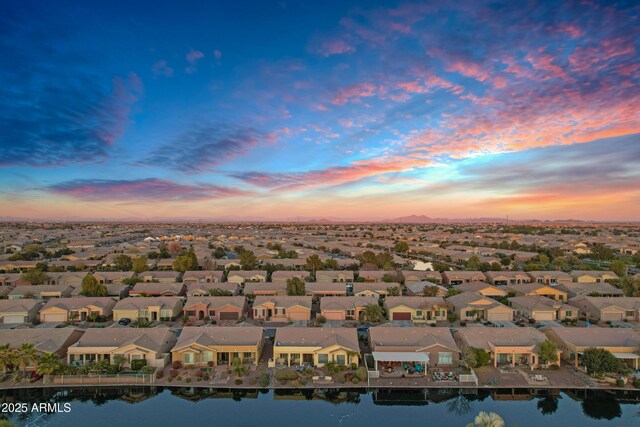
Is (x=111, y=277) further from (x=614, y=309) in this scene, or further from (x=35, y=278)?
(x=614, y=309)

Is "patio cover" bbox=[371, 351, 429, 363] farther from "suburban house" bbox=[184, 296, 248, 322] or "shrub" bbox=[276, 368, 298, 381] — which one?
"suburban house" bbox=[184, 296, 248, 322]

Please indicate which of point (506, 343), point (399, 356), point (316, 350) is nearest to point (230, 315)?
point (316, 350)

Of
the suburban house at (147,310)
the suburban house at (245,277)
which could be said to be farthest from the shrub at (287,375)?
the suburban house at (245,277)

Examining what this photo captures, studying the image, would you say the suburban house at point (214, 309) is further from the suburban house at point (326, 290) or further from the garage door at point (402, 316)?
the garage door at point (402, 316)

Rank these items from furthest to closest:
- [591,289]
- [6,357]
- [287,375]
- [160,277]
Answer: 1. [160,277]
2. [591,289]
3. [6,357]
4. [287,375]

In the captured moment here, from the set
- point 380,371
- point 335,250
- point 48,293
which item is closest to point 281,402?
point 380,371

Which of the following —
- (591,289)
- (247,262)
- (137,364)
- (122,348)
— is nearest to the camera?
(137,364)
